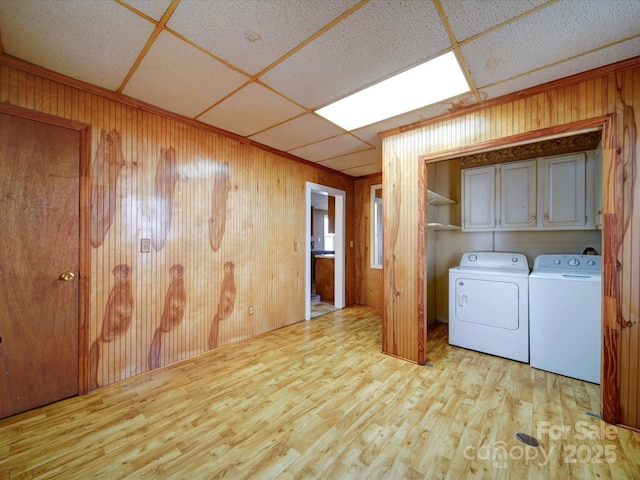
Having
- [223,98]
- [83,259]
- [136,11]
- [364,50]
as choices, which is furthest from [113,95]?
[364,50]

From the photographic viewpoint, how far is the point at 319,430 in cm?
172

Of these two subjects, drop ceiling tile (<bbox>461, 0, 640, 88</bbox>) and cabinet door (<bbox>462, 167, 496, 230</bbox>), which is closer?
drop ceiling tile (<bbox>461, 0, 640, 88</bbox>)

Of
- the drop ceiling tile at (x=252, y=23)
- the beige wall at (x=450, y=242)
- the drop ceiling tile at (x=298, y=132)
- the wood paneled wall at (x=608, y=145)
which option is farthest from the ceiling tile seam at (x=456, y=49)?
the beige wall at (x=450, y=242)

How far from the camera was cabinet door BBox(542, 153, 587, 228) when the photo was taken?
9.20 feet

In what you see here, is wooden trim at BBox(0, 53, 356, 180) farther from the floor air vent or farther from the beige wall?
the floor air vent

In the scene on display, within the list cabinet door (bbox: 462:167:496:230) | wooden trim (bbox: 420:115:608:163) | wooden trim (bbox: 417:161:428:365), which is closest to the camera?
wooden trim (bbox: 420:115:608:163)

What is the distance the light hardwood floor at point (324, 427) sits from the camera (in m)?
1.44

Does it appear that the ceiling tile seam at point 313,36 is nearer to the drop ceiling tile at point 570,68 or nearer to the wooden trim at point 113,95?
the wooden trim at point 113,95

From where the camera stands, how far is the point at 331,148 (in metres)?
3.53

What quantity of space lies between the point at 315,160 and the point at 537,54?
284 centimetres

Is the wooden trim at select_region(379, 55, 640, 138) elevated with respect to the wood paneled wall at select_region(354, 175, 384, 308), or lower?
elevated

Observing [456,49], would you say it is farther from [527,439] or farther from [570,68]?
[527,439]

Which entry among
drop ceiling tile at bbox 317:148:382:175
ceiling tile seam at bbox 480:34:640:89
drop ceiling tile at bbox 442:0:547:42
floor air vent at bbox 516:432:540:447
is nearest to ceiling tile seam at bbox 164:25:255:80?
drop ceiling tile at bbox 442:0:547:42

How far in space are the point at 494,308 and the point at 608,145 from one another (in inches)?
68.8
